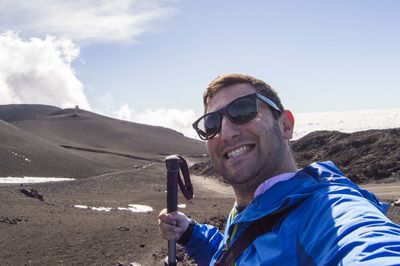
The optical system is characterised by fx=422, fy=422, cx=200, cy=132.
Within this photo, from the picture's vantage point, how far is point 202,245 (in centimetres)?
331

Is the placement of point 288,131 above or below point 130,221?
above

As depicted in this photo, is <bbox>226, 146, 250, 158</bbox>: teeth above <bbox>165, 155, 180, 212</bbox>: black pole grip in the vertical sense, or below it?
above

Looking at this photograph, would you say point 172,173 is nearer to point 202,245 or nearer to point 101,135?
point 202,245

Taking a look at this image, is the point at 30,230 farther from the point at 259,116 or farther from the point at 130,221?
the point at 259,116

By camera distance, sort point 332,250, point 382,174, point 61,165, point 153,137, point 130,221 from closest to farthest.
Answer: point 332,250 → point 130,221 → point 382,174 → point 61,165 → point 153,137

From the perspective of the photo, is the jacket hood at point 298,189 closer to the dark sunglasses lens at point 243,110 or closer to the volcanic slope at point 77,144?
the dark sunglasses lens at point 243,110

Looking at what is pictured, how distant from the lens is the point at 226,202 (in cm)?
1709

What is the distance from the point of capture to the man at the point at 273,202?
1.56 m

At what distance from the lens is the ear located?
8.84 ft

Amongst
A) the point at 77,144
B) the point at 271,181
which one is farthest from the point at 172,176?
the point at 77,144

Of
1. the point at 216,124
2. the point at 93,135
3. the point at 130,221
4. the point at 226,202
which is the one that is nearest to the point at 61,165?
the point at 226,202

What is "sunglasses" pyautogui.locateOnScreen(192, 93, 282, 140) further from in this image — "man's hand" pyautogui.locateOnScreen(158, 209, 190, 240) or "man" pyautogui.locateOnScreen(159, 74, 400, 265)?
"man's hand" pyautogui.locateOnScreen(158, 209, 190, 240)

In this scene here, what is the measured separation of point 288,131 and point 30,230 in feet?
31.5

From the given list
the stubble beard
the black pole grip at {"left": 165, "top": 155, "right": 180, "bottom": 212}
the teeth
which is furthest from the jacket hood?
the black pole grip at {"left": 165, "top": 155, "right": 180, "bottom": 212}
